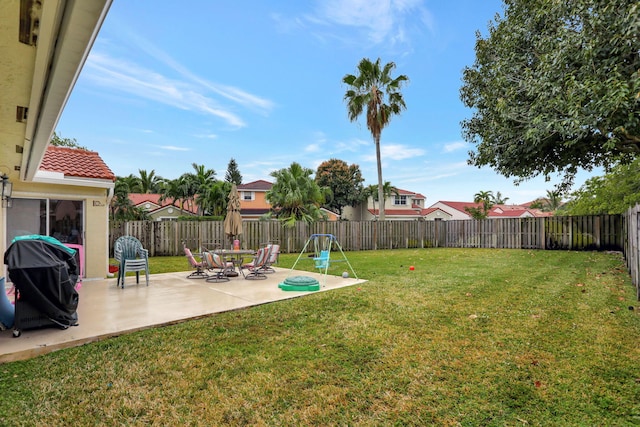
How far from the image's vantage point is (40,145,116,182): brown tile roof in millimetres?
8188

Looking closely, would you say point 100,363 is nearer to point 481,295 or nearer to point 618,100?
point 481,295

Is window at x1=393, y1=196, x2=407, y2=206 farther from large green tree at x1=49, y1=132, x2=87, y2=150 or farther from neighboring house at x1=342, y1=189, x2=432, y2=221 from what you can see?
large green tree at x1=49, y1=132, x2=87, y2=150

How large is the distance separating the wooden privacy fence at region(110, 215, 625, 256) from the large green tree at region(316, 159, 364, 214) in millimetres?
20743

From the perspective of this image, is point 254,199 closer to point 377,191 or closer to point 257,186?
point 257,186

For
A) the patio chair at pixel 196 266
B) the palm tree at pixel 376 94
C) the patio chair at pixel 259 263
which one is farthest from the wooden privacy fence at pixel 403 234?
the patio chair at pixel 259 263

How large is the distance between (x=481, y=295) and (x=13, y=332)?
294 inches

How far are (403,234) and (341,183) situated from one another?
840 inches

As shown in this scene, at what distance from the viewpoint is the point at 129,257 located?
823 centimetres

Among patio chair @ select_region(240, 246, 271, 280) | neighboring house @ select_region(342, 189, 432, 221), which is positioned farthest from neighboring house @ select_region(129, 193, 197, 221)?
patio chair @ select_region(240, 246, 271, 280)

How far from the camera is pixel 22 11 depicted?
1.79 metres

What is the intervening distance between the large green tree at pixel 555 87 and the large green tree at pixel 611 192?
239 cm

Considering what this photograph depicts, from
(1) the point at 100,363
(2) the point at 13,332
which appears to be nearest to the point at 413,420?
(1) the point at 100,363

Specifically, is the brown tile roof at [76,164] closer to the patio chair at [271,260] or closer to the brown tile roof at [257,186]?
the patio chair at [271,260]

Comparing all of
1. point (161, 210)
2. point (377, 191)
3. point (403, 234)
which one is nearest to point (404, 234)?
point (403, 234)
